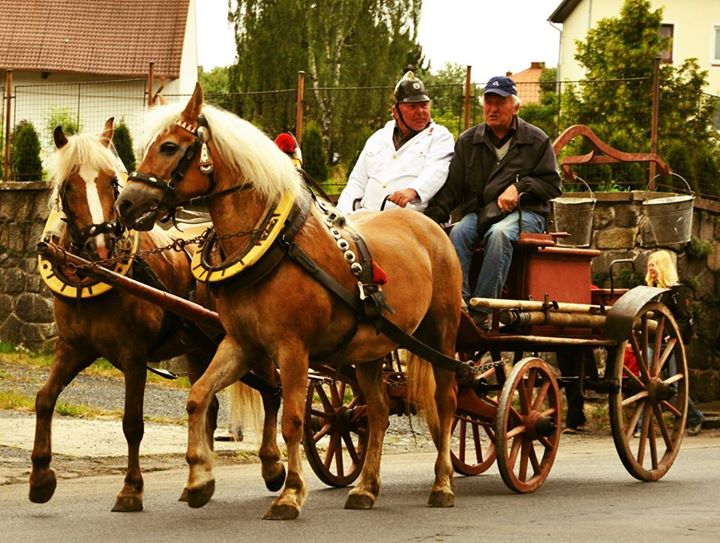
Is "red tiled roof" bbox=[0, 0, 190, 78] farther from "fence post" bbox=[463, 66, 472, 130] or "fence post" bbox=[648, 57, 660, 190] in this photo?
"fence post" bbox=[648, 57, 660, 190]

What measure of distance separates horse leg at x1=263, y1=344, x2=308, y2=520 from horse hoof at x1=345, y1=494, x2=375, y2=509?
750 mm

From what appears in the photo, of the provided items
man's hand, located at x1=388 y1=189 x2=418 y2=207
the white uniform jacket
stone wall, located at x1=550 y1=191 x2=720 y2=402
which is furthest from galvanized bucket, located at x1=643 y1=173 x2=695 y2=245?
man's hand, located at x1=388 y1=189 x2=418 y2=207

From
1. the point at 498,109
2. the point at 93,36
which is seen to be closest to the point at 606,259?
the point at 498,109

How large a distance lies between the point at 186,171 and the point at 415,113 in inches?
108

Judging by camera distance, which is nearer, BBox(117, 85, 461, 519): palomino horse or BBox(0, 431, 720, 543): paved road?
BBox(0, 431, 720, 543): paved road

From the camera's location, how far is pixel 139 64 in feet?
152

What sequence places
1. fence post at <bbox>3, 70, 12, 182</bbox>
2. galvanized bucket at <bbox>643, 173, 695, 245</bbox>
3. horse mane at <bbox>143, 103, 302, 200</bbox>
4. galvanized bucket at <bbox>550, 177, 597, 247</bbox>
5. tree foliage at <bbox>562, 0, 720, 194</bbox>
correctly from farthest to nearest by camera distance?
1. fence post at <bbox>3, 70, 12, 182</bbox>
2. tree foliage at <bbox>562, 0, 720, 194</bbox>
3. galvanized bucket at <bbox>643, 173, 695, 245</bbox>
4. galvanized bucket at <bbox>550, 177, 597, 247</bbox>
5. horse mane at <bbox>143, 103, 302, 200</bbox>

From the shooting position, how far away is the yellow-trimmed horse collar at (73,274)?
8648mm

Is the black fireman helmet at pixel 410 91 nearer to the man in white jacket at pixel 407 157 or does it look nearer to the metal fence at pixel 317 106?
the man in white jacket at pixel 407 157

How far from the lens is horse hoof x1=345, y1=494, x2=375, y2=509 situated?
862 centimetres

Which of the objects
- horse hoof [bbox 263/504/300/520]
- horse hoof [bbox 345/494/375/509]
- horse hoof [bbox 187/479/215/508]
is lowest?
horse hoof [bbox 345/494/375/509]

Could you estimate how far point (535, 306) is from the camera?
991cm

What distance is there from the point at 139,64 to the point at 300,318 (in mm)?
39456

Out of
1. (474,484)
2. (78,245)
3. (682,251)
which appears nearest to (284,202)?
(78,245)
